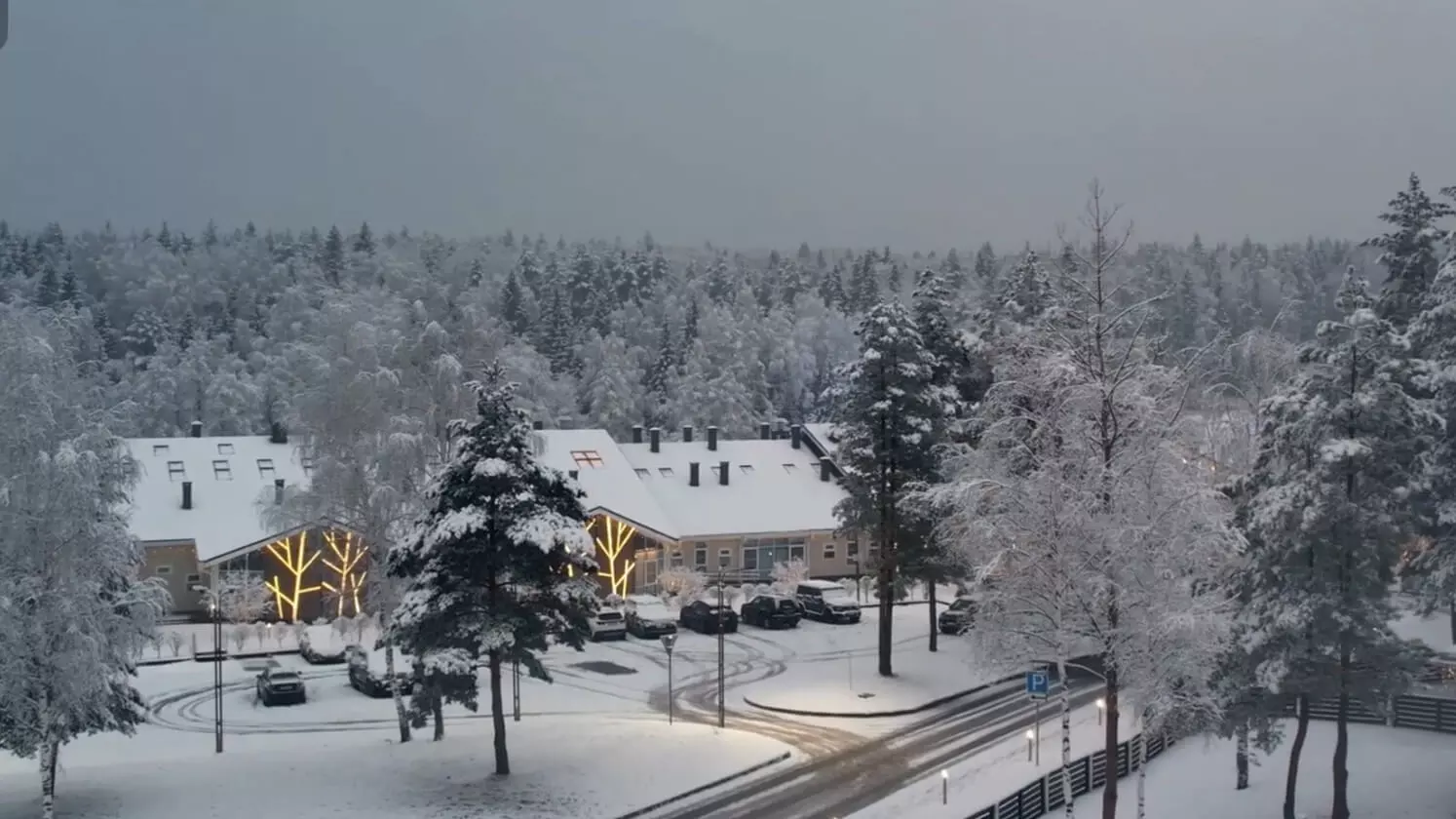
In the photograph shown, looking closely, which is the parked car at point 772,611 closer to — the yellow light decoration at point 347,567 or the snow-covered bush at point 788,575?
the snow-covered bush at point 788,575

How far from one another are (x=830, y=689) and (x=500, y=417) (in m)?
16.2

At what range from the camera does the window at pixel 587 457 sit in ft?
202

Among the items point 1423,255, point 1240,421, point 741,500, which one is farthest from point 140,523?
point 1423,255

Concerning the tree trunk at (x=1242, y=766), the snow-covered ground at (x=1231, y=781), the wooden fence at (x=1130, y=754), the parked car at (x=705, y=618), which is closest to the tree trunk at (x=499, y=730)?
the snow-covered ground at (x=1231, y=781)

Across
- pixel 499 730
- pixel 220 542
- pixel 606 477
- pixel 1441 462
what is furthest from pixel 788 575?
pixel 1441 462

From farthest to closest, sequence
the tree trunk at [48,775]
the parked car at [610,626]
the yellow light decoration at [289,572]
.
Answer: the yellow light decoration at [289,572] → the parked car at [610,626] → the tree trunk at [48,775]

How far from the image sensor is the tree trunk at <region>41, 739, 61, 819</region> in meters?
22.9

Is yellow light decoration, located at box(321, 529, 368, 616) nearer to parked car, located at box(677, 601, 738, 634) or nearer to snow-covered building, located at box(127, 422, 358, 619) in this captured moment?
snow-covered building, located at box(127, 422, 358, 619)

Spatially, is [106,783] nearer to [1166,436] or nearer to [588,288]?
[1166,436]

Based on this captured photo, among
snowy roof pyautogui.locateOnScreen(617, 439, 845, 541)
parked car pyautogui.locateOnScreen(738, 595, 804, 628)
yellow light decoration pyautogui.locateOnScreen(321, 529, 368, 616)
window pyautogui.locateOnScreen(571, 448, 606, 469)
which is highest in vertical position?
window pyautogui.locateOnScreen(571, 448, 606, 469)

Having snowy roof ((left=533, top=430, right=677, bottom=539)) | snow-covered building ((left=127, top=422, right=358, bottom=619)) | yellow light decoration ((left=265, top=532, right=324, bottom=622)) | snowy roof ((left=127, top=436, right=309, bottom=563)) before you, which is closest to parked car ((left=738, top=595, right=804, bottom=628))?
snowy roof ((left=533, top=430, right=677, bottom=539))

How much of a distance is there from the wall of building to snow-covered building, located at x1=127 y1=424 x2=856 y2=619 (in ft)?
0.14

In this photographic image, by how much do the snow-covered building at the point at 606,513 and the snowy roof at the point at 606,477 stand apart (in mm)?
92

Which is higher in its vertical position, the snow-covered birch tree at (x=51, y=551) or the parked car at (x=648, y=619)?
the snow-covered birch tree at (x=51, y=551)
